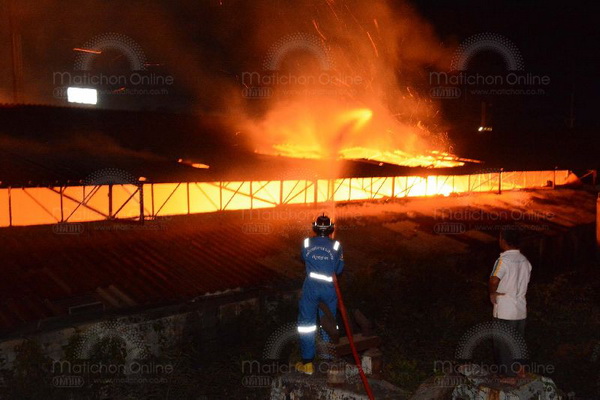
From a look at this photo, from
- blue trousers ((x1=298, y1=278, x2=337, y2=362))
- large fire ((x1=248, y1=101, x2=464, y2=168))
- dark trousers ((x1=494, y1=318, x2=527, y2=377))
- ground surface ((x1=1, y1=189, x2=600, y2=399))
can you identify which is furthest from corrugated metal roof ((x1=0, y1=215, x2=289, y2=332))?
dark trousers ((x1=494, y1=318, x2=527, y2=377))

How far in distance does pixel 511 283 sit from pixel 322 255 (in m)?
2.23

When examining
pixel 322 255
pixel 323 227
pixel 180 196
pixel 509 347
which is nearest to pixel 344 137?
pixel 180 196

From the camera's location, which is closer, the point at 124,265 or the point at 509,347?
the point at 509,347

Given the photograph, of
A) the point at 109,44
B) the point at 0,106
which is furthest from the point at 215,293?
the point at 109,44

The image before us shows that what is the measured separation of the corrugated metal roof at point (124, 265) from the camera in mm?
8602

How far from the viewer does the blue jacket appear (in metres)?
6.32

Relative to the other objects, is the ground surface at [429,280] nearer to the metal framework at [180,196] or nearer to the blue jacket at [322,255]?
the metal framework at [180,196]

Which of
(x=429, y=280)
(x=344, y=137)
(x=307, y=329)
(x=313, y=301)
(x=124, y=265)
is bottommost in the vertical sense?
(x=429, y=280)

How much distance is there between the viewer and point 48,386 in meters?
6.86

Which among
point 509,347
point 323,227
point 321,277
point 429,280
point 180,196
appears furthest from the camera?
point 180,196

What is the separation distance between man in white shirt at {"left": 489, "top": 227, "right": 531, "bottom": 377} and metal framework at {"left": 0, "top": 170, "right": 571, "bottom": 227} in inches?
273

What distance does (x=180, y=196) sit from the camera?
12.6m

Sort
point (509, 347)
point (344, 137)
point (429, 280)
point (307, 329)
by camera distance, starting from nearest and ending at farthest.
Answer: point (509, 347) → point (307, 329) → point (429, 280) → point (344, 137)

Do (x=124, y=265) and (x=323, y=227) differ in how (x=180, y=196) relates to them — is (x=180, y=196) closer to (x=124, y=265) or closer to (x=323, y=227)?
(x=124, y=265)
